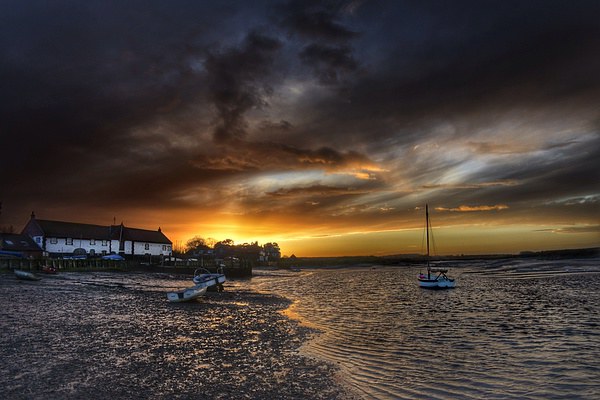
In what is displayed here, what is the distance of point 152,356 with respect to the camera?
1369 cm

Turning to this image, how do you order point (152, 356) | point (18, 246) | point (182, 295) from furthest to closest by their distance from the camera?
point (18, 246), point (182, 295), point (152, 356)

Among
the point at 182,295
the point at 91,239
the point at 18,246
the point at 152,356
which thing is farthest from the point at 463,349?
the point at 91,239

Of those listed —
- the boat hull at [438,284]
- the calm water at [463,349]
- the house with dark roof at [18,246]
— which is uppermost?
the house with dark roof at [18,246]

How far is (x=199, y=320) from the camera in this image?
22.2 meters

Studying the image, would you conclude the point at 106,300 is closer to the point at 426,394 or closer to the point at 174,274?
the point at 426,394

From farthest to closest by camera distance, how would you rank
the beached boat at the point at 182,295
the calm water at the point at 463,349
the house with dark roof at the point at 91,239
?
the house with dark roof at the point at 91,239
the beached boat at the point at 182,295
the calm water at the point at 463,349

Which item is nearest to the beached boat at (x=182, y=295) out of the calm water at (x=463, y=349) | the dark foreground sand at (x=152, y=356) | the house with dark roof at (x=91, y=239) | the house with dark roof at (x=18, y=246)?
the dark foreground sand at (x=152, y=356)

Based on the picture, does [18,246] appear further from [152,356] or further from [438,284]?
[152,356]

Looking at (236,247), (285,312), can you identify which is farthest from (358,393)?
(236,247)

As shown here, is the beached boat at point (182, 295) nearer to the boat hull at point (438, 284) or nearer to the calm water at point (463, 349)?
the calm water at point (463, 349)

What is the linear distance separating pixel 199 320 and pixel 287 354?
9376mm

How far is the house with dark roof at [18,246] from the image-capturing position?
71.7m

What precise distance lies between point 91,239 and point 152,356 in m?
93.2

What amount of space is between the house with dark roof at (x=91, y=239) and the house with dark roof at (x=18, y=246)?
3.78 m
